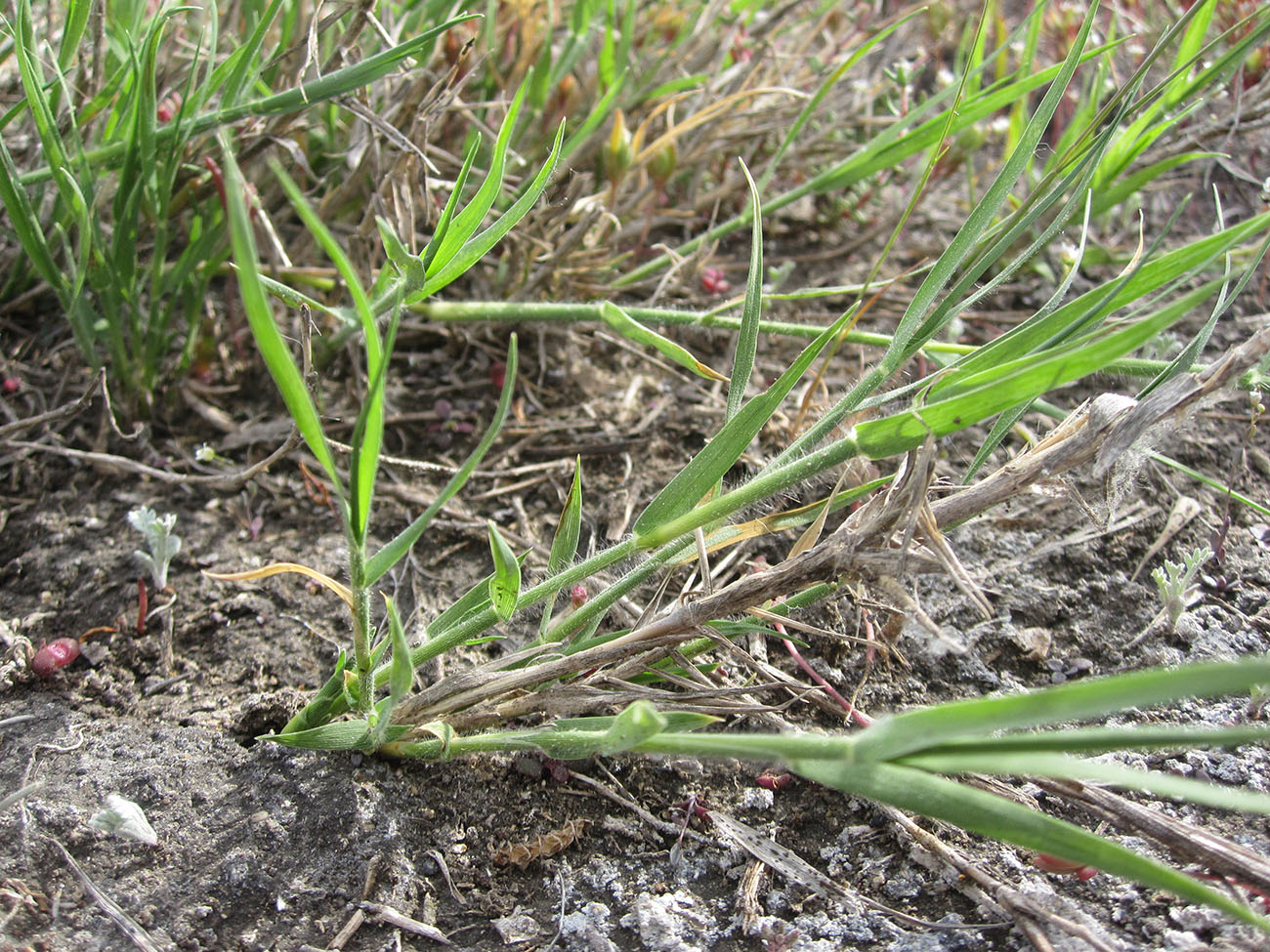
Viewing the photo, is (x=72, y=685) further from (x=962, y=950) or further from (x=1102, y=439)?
(x=1102, y=439)

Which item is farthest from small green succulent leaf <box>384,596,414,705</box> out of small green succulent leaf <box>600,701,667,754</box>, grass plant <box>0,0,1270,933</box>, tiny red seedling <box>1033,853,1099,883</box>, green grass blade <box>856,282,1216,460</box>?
tiny red seedling <box>1033,853,1099,883</box>

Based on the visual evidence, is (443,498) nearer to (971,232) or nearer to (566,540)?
(566,540)

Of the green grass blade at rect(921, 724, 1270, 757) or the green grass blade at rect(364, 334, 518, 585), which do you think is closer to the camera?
the green grass blade at rect(921, 724, 1270, 757)

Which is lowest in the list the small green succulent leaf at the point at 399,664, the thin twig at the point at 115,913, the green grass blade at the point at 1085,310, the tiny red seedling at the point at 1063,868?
the thin twig at the point at 115,913

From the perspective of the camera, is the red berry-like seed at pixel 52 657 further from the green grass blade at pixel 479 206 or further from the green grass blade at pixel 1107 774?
the green grass blade at pixel 1107 774

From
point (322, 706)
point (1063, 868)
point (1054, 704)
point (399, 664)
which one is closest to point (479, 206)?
point (399, 664)

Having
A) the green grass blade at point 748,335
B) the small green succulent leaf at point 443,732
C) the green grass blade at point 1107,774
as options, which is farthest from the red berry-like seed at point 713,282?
the green grass blade at point 1107,774

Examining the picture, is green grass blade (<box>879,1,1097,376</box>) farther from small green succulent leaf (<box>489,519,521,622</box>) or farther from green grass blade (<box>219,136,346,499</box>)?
green grass blade (<box>219,136,346,499</box>)

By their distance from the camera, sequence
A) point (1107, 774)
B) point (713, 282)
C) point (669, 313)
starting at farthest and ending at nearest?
point (713, 282)
point (669, 313)
point (1107, 774)
